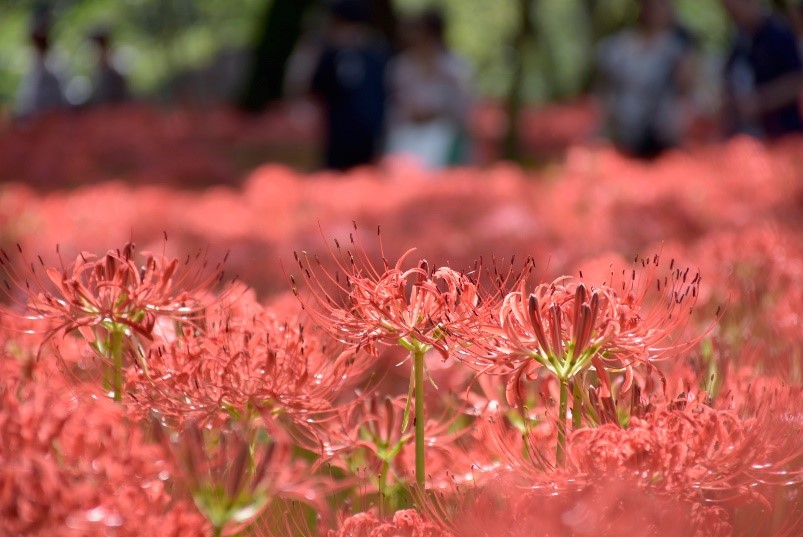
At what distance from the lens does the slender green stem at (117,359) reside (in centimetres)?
129

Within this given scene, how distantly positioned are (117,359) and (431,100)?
611 cm

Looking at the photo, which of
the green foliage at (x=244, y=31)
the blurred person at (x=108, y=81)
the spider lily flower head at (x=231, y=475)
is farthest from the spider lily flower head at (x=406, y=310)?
the green foliage at (x=244, y=31)

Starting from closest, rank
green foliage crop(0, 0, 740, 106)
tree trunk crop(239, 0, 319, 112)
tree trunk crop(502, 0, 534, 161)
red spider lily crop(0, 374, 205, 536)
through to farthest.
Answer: red spider lily crop(0, 374, 205, 536)
tree trunk crop(502, 0, 534, 161)
tree trunk crop(239, 0, 319, 112)
green foliage crop(0, 0, 740, 106)

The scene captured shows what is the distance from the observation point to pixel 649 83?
7406mm

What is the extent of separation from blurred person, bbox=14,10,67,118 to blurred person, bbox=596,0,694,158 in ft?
18.6

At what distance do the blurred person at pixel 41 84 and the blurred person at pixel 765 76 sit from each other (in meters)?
6.68

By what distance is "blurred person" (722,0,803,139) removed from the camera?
6.69 m

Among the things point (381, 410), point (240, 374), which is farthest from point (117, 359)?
point (381, 410)

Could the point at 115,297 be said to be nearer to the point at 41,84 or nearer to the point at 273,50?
the point at 41,84

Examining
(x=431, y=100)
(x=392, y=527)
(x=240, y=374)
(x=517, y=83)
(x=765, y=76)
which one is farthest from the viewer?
(x=517, y=83)

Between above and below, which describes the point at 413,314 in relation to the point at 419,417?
above

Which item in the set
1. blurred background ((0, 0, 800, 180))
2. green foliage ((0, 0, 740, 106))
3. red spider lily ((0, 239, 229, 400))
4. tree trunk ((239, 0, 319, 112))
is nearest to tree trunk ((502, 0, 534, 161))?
blurred background ((0, 0, 800, 180))

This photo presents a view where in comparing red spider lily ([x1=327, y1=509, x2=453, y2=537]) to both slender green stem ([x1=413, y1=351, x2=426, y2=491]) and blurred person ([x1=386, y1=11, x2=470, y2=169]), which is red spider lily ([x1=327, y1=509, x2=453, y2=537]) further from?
blurred person ([x1=386, y1=11, x2=470, y2=169])

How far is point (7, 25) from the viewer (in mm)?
24594
